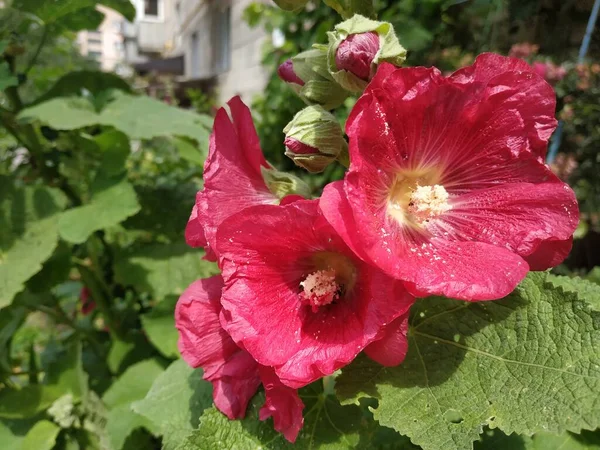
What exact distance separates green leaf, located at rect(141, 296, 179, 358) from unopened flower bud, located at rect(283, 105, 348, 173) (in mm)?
728

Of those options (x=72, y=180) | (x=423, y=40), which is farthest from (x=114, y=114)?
(x=423, y=40)

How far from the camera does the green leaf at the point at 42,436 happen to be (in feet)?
3.64

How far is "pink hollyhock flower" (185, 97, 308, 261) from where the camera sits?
608 millimetres

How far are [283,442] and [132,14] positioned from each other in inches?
54.9

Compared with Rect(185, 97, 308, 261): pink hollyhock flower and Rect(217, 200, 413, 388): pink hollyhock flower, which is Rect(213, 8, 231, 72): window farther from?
Rect(217, 200, 413, 388): pink hollyhock flower

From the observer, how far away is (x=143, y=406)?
858mm

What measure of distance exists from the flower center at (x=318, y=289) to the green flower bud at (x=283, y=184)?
0.12 metres

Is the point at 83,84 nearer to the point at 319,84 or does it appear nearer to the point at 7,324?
the point at 7,324

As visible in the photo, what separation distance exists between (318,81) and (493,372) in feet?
1.32

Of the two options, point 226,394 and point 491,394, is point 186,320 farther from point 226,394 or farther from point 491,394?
point 491,394

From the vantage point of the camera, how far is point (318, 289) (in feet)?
1.94

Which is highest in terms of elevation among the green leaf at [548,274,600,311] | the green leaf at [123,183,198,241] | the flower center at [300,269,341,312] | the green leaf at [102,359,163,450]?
the flower center at [300,269,341,312]

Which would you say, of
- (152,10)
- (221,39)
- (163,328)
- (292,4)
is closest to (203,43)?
(221,39)

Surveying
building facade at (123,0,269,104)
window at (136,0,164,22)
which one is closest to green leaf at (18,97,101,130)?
building facade at (123,0,269,104)
